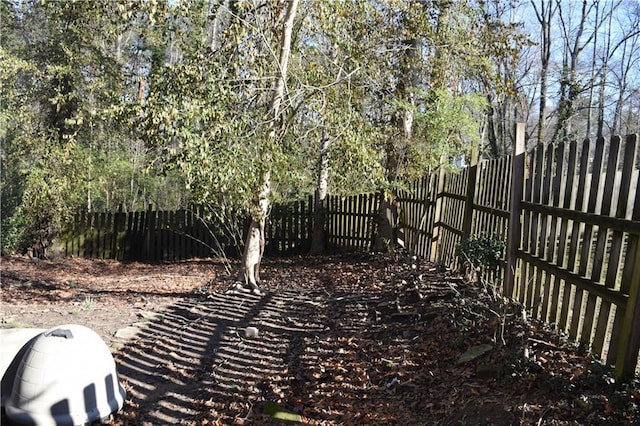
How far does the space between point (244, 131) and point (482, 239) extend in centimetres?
350

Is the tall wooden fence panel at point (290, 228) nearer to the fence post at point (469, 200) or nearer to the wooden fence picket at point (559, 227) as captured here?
the wooden fence picket at point (559, 227)

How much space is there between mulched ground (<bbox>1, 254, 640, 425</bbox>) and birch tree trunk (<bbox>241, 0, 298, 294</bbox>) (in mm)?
583

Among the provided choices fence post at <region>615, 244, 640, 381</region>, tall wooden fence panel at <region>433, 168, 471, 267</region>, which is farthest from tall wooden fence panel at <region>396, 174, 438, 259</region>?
fence post at <region>615, 244, 640, 381</region>

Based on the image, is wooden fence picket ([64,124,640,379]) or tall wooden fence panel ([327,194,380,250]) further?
tall wooden fence panel ([327,194,380,250])

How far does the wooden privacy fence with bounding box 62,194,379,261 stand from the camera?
12.4 m

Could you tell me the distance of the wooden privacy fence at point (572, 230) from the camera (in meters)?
3.16

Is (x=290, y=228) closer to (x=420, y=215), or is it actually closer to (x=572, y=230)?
(x=420, y=215)

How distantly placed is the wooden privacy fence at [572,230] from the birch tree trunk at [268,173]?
2.95m

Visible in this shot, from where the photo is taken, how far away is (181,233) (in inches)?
514

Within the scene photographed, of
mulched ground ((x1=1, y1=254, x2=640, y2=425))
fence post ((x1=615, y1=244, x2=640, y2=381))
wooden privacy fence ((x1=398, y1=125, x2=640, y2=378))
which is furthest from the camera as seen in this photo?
mulched ground ((x1=1, y1=254, x2=640, y2=425))

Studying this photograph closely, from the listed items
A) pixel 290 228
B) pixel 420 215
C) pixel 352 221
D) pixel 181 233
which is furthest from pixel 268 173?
pixel 181 233

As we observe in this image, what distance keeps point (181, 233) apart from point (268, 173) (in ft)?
22.6

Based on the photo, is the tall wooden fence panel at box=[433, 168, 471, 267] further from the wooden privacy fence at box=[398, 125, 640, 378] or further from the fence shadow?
the fence shadow

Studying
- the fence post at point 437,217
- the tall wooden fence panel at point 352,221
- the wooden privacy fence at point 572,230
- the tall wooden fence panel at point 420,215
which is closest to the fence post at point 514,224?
the wooden privacy fence at point 572,230
